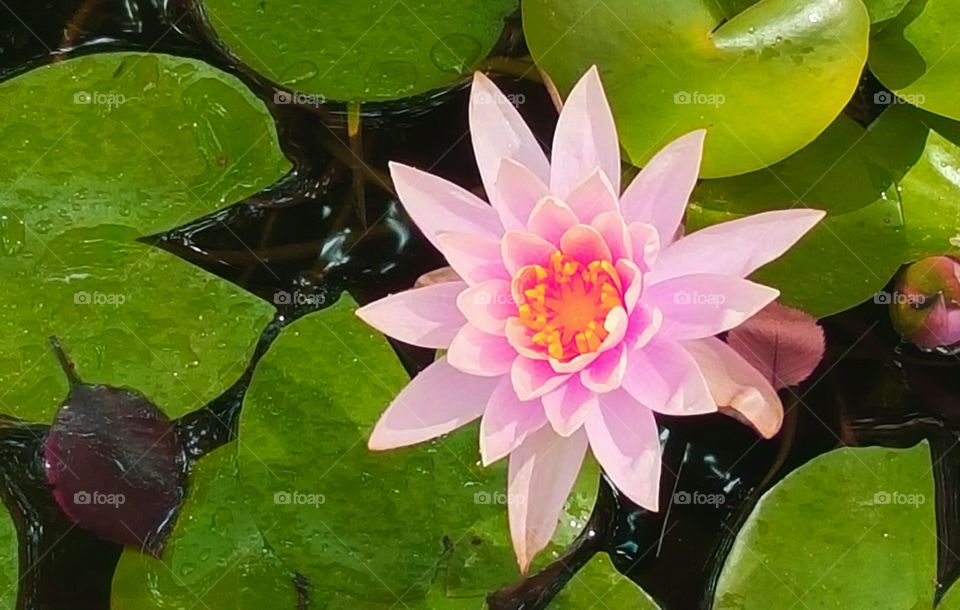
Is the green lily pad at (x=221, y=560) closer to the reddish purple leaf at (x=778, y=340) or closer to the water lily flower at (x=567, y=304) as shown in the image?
the water lily flower at (x=567, y=304)

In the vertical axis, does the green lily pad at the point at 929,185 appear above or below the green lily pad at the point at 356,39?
below

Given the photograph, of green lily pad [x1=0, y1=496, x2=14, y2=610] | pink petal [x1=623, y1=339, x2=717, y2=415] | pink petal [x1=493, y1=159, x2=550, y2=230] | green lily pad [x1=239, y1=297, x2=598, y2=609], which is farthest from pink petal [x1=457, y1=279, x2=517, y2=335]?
green lily pad [x1=0, y1=496, x2=14, y2=610]

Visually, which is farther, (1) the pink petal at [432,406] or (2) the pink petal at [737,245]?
(1) the pink petal at [432,406]

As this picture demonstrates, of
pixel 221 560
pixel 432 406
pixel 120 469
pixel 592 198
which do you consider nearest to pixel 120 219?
pixel 120 469

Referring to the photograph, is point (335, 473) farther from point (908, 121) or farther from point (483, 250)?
point (908, 121)

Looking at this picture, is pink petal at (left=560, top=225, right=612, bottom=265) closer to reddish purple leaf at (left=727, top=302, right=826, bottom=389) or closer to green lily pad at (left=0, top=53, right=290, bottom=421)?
reddish purple leaf at (left=727, top=302, right=826, bottom=389)

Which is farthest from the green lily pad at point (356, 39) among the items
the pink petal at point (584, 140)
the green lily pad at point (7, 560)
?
the green lily pad at point (7, 560)

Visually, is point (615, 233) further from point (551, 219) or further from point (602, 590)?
point (602, 590)

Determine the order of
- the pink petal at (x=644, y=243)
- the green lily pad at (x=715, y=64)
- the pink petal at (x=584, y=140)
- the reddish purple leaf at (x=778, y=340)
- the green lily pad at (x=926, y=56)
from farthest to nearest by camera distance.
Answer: the reddish purple leaf at (x=778, y=340)
the green lily pad at (x=926, y=56)
the green lily pad at (x=715, y=64)
the pink petal at (x=584, y=140)
the pink petal at (x=644, y=243)

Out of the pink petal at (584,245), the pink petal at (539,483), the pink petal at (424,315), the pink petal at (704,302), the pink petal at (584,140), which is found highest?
the pink petal at (584,140)
